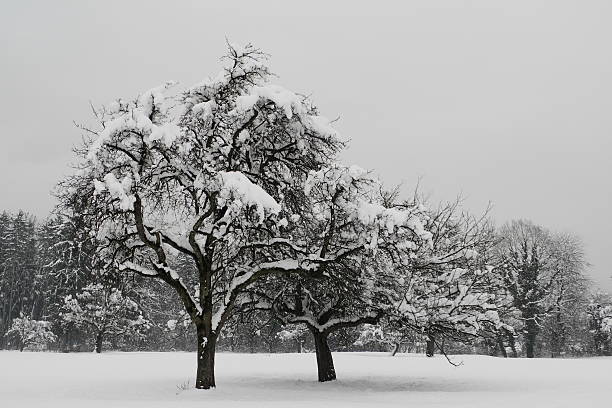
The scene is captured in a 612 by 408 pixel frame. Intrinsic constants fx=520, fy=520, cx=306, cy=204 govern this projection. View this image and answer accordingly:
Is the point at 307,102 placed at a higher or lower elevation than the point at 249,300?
higher

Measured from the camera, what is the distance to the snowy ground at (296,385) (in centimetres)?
1184

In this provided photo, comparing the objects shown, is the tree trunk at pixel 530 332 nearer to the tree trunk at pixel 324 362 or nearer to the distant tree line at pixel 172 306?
the distant tree line at pixel 172 306

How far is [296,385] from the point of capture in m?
17.2

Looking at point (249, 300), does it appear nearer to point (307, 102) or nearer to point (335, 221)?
point (335, 221)

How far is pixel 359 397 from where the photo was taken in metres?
14.2

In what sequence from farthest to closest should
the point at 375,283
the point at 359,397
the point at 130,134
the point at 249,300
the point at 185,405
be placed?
the point at 249,300 → the point at 375,283 → the point at 359,397 → the point at 130,134 → the point at 185,405

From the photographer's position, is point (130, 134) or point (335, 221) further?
point (335, 221)

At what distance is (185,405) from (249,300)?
7.09 metres

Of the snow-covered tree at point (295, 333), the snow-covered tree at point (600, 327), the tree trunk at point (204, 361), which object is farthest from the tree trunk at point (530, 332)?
the tree trunk at point (204, 361)

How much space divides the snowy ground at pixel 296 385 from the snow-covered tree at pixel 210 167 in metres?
2.63

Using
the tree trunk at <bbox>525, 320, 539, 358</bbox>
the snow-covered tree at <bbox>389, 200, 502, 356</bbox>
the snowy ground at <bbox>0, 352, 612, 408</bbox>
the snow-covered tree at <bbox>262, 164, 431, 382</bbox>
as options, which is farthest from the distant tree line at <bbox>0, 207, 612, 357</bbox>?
the snow-covered tree at <bbox>389, 200, 502, 356</bbox>

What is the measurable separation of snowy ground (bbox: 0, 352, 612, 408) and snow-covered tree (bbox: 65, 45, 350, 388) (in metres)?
2.63

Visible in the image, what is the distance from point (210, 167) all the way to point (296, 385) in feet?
27.1

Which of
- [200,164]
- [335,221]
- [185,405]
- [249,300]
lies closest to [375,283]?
[335,221]
